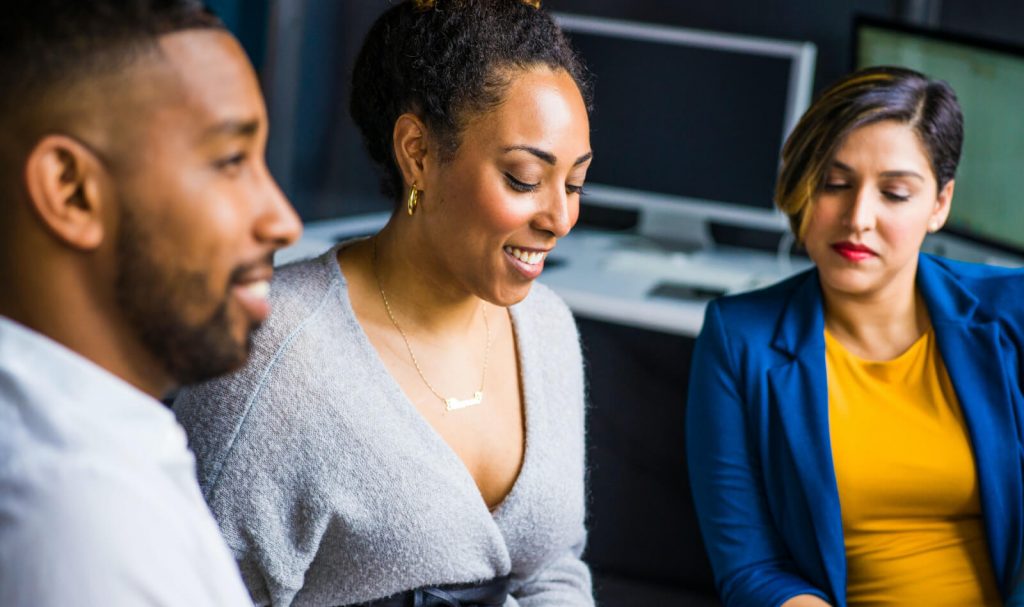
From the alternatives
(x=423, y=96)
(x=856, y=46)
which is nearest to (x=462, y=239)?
(x=423, y=96)

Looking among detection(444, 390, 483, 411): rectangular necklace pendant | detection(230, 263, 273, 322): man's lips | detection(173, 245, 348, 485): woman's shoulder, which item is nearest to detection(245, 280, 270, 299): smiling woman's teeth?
detection(230, 263, 273, 322): man's lips

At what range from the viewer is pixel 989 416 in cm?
149

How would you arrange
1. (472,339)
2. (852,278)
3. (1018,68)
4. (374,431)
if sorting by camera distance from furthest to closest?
(1018,68) < (852,278) < (472,339) < (374,431)

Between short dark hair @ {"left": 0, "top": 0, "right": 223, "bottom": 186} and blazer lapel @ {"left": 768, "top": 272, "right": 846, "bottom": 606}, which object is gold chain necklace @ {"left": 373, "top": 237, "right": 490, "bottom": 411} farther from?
short dark hair @ {"left": 0, "top": 0, "right": 223, "bottom": 186}

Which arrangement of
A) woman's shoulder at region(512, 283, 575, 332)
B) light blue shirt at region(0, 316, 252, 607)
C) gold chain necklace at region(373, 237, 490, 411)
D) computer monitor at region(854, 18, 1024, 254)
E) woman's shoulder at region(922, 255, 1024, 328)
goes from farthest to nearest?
computer monitor at region(854, 18, 1024, 254) → woman's shoulder at region(922, 255, 1024, 328) → woman's shoulder at region(512, 283, 575, 332) → gold chain necklace at region(373, 237, 490, 411) → light blue shirt at region(0, 316, 252, 607)

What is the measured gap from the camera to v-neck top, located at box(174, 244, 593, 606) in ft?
3.98

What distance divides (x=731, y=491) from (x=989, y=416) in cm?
33

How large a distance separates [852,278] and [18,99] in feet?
3.52

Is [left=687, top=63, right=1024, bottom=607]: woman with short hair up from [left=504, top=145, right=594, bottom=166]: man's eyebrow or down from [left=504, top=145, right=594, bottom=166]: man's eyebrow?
down

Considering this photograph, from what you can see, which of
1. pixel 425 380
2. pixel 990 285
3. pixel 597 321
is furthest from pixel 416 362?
pixel 597 321

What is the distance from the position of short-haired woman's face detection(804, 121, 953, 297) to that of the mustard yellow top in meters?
0.16

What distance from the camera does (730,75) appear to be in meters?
2.74

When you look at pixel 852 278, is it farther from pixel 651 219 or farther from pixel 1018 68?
pixel 651 219

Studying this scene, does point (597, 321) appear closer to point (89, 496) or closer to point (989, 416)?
point (989, 416)
